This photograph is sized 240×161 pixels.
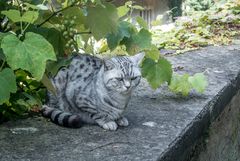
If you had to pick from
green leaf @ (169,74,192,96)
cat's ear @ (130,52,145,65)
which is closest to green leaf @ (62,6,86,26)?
cat's ear @ (130,52,145,65)

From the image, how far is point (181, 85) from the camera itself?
2926 millimetres

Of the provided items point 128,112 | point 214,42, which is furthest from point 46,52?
point 214,42

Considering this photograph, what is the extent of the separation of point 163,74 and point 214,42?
209cm

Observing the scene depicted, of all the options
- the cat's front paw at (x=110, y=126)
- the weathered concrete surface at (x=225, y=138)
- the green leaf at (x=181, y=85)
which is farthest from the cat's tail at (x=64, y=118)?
the green leaf at (x=181, y=85)

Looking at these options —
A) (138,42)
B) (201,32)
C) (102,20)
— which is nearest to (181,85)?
(138,42)

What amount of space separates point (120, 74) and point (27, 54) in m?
0.55

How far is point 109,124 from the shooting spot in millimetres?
2318

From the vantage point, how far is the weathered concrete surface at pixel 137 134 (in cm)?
200

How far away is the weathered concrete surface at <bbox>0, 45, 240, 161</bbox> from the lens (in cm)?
200

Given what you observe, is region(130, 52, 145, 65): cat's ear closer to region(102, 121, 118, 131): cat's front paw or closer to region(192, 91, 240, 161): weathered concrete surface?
region(102, 121, 118, 131): cat's front paw

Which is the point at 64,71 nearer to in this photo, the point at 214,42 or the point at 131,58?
the point at 131,58

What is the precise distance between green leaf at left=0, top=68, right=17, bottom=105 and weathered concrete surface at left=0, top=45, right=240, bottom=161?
0.21 metres

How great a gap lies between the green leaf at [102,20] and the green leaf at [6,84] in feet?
1.62

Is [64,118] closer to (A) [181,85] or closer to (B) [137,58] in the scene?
(B) [137,58]
